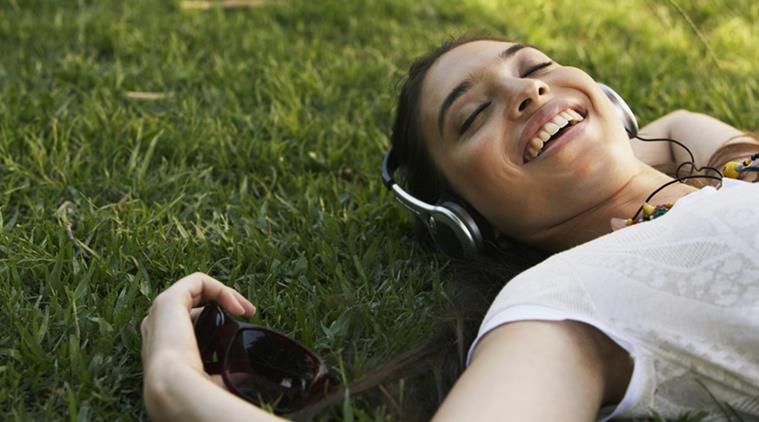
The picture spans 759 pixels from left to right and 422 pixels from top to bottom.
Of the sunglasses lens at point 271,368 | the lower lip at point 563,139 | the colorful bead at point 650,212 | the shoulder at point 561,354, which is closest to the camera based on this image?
the shoulder at point 561,354

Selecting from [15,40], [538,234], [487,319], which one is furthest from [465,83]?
[15,40]

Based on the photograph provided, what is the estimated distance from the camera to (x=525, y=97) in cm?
253

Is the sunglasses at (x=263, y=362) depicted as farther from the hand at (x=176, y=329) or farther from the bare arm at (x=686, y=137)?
the bare arm at (x=686, y=137)

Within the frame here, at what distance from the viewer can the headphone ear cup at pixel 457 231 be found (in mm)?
2518

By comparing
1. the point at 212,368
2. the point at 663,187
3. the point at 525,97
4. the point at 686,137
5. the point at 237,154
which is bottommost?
the point at 237,154

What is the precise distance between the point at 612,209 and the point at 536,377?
0.80m

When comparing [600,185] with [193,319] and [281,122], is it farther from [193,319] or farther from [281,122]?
[281,122]

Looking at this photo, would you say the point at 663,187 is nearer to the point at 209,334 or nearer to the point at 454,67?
the point at 454,67

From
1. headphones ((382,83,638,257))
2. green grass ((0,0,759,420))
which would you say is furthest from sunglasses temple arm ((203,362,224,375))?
headphones ((382,83,638,257))

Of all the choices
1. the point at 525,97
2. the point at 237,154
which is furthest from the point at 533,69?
the point at 237,154

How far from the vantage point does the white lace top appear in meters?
1.96

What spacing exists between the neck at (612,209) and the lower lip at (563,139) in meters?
0.18

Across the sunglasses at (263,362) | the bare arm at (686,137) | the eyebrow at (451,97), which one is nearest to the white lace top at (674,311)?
the sunglasses at (263,362)

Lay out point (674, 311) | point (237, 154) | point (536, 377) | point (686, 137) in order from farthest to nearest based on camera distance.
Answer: point (237, 154), point (686, 137), point (674, 311), point (536, 377)
